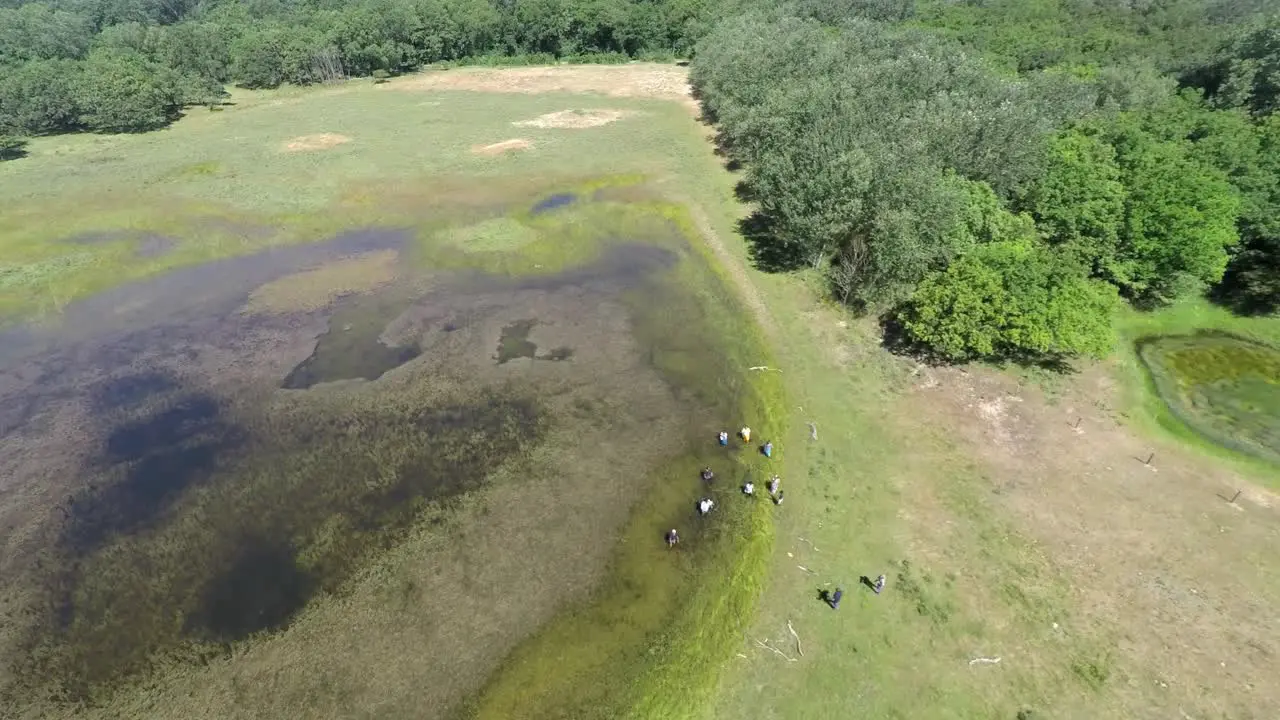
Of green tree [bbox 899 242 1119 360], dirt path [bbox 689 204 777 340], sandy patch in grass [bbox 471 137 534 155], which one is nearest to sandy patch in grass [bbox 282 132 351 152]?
sandy patch in grass [bbox 471 137 534 155]

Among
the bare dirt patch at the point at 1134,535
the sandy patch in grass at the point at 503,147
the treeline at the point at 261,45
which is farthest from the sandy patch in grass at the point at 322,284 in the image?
the treeline at the point at 261,45

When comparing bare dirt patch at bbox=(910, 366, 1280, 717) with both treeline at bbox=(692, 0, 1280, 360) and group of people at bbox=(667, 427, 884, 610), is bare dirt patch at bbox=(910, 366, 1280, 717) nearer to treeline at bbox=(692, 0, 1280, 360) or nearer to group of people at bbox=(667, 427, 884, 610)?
treeline at bbox=(692, 0, 1280, 360)

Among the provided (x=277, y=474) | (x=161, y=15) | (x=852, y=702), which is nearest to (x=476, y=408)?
(x=277, y=474)

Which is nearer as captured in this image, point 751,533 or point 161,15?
point 751,533

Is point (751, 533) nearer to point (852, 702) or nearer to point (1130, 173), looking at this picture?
point (852, 702)

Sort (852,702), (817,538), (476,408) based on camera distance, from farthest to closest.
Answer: (476,408) < (817,538) < (852,702)

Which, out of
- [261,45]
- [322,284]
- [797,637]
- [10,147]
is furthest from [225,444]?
[261,45]

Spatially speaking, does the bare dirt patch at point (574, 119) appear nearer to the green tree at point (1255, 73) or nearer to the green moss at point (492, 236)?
the green moss at point (492, 236)
